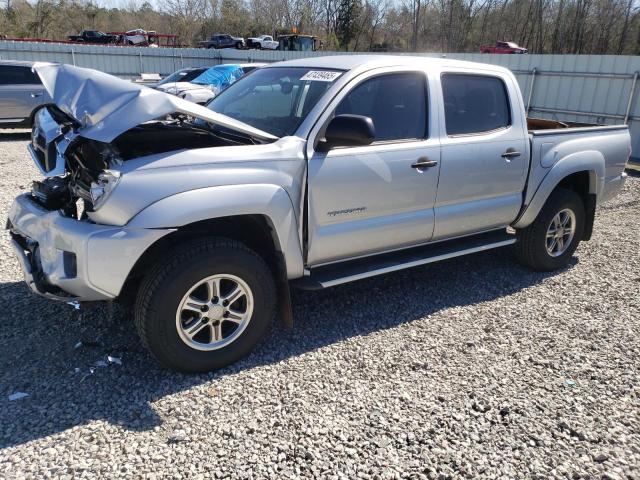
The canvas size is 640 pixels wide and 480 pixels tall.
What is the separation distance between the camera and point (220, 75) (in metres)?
15.2

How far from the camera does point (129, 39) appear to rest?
38.6m

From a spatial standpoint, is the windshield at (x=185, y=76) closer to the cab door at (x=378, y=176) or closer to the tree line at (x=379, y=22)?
the cab door at (x=378, y=176)

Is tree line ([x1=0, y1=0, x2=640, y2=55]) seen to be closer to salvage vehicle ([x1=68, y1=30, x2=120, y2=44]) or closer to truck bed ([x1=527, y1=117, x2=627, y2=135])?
salvage vehicle ([x1=68, y1=30, x2=120, y2=44])

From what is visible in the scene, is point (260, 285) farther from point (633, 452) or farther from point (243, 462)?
point (633, 452)

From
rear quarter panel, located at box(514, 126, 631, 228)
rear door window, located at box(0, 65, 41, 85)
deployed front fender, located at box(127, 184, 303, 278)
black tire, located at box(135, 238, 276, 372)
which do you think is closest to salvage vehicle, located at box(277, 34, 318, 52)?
rear door window, located at box(0, 65, 41, 85)

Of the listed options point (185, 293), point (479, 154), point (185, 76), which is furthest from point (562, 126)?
point (185, 76)

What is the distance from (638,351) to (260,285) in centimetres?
282

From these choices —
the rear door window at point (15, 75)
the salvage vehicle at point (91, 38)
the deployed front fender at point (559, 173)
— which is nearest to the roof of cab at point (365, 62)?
the deployed front fender at point (559, 173)

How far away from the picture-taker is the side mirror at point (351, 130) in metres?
3.32

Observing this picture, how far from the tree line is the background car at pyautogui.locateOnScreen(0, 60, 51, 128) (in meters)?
A: 34.0

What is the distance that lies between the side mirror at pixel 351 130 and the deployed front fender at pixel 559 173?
219 centimetres

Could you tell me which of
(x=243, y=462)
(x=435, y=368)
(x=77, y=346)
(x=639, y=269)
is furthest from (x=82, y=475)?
(x=639, y=269)

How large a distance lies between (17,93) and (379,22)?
4770 centimetres

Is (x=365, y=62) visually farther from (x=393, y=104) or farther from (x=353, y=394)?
(x=353, y=394)
